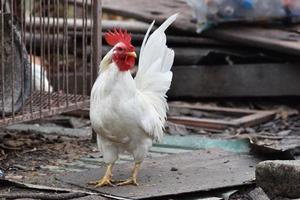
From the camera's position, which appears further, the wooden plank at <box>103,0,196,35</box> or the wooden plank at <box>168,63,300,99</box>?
the wooden plank at <box>103,0,196,35</box>

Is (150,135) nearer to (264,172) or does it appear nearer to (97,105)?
(97,105)

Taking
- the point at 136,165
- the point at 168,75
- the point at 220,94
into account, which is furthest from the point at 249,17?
the point at 136,165

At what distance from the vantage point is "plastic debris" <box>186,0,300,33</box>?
9.30 metres

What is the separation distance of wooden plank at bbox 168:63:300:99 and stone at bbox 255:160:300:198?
4160mm

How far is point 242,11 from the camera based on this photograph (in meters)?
9.38

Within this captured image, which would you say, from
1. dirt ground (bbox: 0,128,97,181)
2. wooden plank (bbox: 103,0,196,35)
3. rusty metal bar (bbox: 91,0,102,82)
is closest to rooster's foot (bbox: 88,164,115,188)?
dirt ground (bbox: 0,128,97,181)

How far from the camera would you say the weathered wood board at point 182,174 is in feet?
17.9

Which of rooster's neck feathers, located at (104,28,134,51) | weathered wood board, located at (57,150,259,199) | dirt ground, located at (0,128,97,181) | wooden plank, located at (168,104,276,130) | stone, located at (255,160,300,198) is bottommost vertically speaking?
wooden plank, located at (168,104,276,130)

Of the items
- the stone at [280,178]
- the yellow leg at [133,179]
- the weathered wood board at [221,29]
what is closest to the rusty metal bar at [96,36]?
the yellow leg at [133,179]

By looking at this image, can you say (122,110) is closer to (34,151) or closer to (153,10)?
(34,151)

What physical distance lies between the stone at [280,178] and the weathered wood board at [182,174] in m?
0.30

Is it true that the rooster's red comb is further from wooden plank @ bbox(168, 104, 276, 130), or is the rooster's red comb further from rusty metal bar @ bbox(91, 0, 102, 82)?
wooden plank @ bbox(168, 104, 276, 130)

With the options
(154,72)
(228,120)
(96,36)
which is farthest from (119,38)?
(228,120)

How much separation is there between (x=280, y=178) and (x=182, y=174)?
938 millimetres
